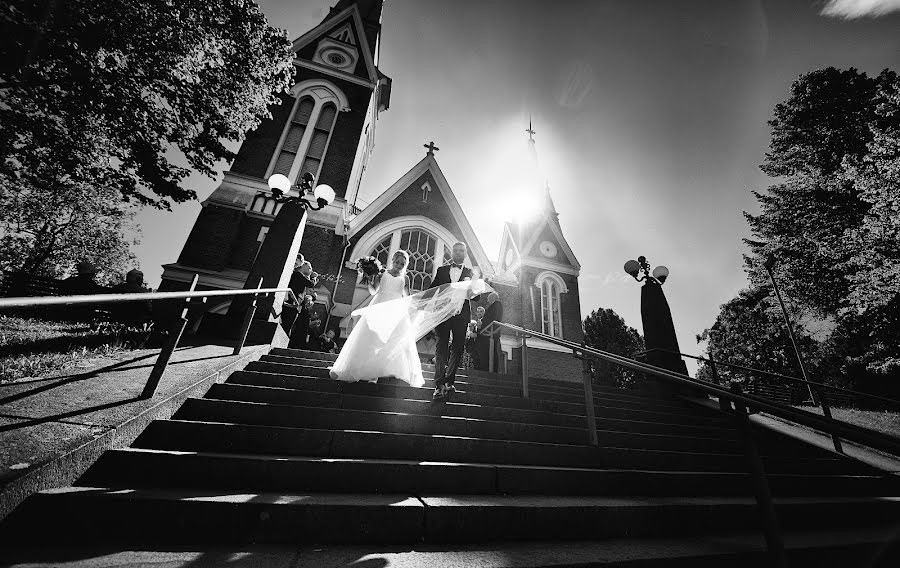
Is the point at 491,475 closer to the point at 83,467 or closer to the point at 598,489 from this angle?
the point at 598,489

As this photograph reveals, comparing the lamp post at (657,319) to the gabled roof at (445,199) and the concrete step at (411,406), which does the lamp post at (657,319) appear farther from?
the gabled roof at (445,199)

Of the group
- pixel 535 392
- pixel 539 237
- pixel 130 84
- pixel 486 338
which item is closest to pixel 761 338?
pixel 539 237

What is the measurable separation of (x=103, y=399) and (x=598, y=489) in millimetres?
4259

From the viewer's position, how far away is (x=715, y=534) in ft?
9.61

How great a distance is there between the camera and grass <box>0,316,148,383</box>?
321 centimetres

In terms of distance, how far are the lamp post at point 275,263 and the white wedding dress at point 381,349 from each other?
2234mm

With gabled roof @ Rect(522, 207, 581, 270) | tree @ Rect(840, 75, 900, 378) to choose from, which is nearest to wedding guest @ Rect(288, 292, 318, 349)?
gabled roof @ Rect(522, 207, 581, 270)

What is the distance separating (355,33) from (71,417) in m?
20.5

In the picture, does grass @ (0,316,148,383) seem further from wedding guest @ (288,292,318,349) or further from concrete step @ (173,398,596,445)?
wedding guest @ (288,292,318,349)

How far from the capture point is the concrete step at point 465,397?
14.1 feet

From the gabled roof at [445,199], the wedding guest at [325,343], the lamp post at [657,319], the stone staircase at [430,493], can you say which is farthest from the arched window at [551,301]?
the stone staircase at [430,493]

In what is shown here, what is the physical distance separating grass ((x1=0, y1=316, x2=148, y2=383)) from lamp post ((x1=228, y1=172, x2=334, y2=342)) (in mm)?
1679

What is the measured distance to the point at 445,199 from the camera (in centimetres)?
1470

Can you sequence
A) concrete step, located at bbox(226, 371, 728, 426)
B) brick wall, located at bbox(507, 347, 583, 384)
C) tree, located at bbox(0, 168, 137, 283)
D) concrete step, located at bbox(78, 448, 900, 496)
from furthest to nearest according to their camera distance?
tree, located at bbox(0, 168, 137, 283) → brick wall, located at bbox(507, 347, 583, 384) → concrete step, located at bbox(226, 371, 728, 426) → concrete step, located at bbox(78, 448, 900, 496)
